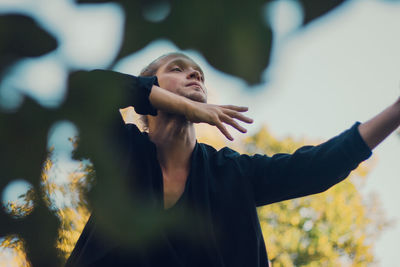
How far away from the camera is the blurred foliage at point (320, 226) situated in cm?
1302

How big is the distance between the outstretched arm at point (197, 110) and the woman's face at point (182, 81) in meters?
0.48

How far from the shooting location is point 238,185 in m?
2.14

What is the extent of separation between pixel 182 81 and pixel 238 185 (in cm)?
56

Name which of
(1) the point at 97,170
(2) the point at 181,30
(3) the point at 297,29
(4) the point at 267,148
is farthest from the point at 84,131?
(4) the point at 267,148

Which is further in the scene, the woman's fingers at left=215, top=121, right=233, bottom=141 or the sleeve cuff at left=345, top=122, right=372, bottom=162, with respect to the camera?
the sleeve cuff at left=345, top=122, right=372, bottom=162

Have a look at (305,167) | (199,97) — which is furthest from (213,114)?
(305,167)

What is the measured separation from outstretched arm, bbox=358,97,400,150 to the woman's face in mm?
681

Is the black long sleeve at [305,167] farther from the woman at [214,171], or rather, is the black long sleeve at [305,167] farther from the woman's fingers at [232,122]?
the woman's fingers at [232,122]

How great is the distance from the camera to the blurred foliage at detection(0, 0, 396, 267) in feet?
1.68

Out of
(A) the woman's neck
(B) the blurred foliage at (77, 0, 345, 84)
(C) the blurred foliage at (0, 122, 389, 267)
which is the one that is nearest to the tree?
(B) the blurred foliage at (77, 0, 345, 84)

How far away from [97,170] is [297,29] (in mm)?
315

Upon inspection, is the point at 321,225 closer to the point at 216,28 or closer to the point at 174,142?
the point at 174,142

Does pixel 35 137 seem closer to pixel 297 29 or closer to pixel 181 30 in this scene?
pixel 181 30

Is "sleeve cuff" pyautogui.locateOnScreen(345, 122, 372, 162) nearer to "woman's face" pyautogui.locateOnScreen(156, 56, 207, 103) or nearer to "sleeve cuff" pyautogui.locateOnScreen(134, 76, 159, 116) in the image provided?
"woman's face" pyautogui.locateOnScreen(156, 56, 207, 103)
